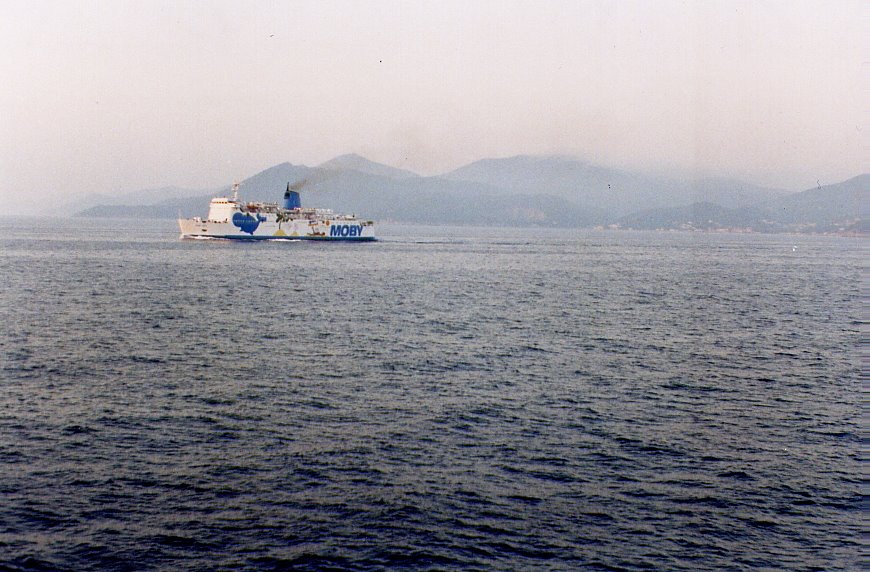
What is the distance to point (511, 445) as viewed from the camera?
71.0 ft

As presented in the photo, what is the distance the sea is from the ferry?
8328cm

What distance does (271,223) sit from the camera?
5335 inches

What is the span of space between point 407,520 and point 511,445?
584 centimetres

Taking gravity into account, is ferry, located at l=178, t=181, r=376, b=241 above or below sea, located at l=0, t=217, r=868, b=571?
above

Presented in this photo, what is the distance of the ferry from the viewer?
131375mm

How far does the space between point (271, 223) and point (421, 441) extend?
118m

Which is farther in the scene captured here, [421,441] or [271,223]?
[271,223]

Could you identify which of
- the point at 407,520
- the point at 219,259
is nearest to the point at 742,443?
the point at 407,520

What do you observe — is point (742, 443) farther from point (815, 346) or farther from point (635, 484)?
point (815, 346)

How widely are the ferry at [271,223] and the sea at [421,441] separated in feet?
273

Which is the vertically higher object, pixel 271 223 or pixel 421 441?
pixel 271 223

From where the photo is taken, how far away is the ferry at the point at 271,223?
131375 millimetres

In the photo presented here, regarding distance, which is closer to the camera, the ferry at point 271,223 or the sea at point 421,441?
the sea at point 421,441

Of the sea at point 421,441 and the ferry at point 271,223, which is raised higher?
the ferry at point 271,223
